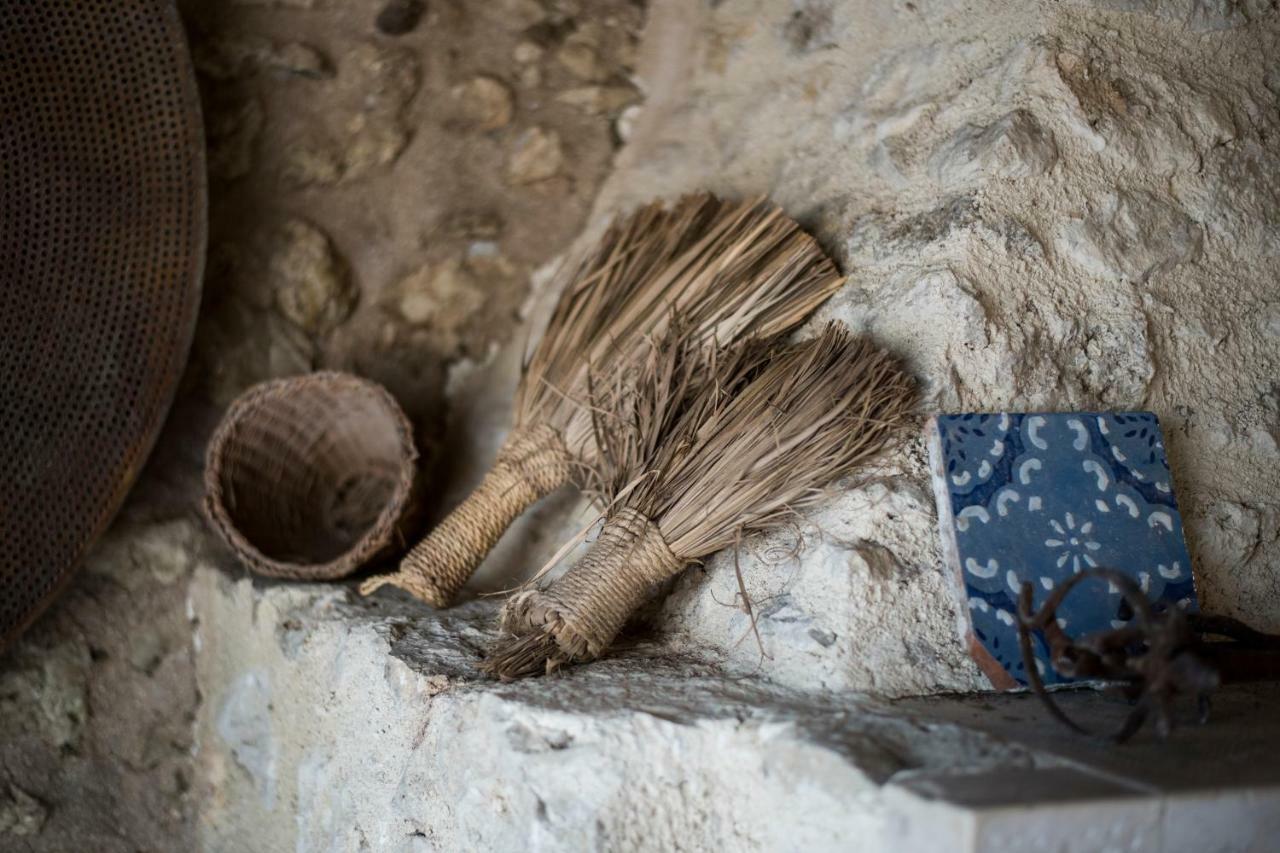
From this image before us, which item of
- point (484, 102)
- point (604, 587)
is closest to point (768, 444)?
point (604, 587)

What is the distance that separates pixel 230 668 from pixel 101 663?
18cm

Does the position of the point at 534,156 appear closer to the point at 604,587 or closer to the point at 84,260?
the point at 84,260

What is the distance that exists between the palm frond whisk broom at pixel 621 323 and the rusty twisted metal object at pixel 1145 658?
0.50 m

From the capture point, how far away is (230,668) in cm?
144

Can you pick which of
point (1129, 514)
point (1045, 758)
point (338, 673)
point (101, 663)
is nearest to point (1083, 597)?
point (1129, 514)

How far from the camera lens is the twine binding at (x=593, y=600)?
106 cm

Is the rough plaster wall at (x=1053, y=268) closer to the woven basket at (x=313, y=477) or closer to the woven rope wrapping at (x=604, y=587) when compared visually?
the woven rope wrapping at (x=604, y=587)

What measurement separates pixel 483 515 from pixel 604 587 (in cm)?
26

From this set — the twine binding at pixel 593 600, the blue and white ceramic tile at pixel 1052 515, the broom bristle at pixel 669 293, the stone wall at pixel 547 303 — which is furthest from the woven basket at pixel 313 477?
the blue and white ceramic tile at pixel 1052 515

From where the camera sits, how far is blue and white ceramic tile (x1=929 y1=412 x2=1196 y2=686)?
3.22 ft

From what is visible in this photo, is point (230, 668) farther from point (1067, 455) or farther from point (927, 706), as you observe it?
point (1067, 455)

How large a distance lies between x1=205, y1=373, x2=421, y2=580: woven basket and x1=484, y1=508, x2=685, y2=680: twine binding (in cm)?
36

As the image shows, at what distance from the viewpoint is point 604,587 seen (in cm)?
106

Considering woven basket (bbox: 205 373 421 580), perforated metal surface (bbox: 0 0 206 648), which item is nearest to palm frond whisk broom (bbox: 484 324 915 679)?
woven basket (bbox: 205 373 421 580)
